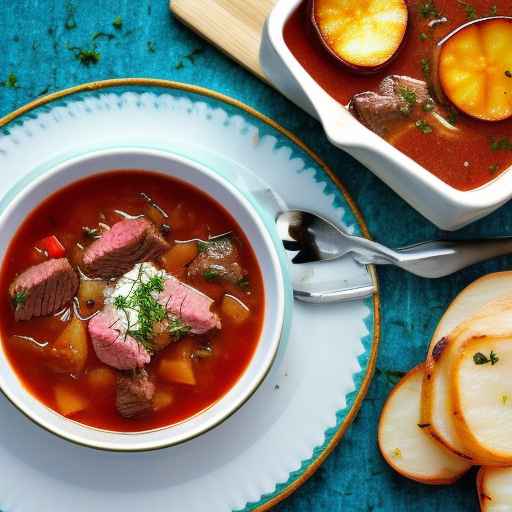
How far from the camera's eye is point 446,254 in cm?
292

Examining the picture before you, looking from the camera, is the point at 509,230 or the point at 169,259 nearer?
the point at 169,259

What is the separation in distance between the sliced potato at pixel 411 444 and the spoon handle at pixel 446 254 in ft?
1.26

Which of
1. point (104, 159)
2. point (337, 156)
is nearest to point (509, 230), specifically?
point (337, 156)

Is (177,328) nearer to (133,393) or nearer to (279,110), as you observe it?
(133,393)

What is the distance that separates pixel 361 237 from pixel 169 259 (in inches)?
28.1

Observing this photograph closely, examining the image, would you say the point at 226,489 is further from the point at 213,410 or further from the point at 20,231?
the point at 20,231

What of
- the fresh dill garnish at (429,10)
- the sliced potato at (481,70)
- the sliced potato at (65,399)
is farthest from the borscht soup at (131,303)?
the fresh dill garnish at (429,10)

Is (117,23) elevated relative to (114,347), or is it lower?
elevated

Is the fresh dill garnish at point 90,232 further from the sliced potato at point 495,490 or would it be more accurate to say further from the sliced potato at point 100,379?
the sliced potato at point 495,490

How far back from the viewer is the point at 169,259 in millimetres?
2693

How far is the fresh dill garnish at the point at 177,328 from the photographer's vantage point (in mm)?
2637

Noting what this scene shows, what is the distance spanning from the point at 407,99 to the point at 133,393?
1434mm

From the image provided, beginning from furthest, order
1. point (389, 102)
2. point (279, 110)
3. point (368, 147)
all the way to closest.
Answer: point (279, 110) < point (389, 102) < point (368, 147)

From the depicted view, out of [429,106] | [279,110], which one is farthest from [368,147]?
[279,110]
